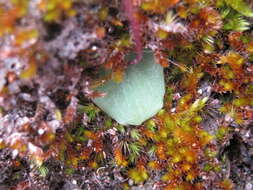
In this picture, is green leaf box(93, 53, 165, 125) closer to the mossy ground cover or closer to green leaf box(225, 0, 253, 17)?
the mossy ground cover

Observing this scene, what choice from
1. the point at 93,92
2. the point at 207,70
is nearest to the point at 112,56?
the point at 93,92

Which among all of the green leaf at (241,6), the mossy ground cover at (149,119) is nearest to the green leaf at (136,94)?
the mossy ground cover at (149,119)

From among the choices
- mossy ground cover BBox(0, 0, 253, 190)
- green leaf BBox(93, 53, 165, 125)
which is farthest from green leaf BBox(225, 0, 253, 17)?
green leaf BBox(93, 53, 165, 125)

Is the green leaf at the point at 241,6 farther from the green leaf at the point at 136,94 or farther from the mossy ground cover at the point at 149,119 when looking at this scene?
the green leaf at the point at 136,94

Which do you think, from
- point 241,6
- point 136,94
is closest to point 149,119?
point 136,94

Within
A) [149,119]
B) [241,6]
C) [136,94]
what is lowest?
[149,119]

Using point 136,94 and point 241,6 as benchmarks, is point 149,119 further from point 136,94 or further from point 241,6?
point 241,6

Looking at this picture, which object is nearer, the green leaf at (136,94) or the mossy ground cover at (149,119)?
the mossy ground cover at (149,119)

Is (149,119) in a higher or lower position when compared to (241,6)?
lower

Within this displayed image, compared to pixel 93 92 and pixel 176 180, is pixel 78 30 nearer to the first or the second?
pixel 93 92
